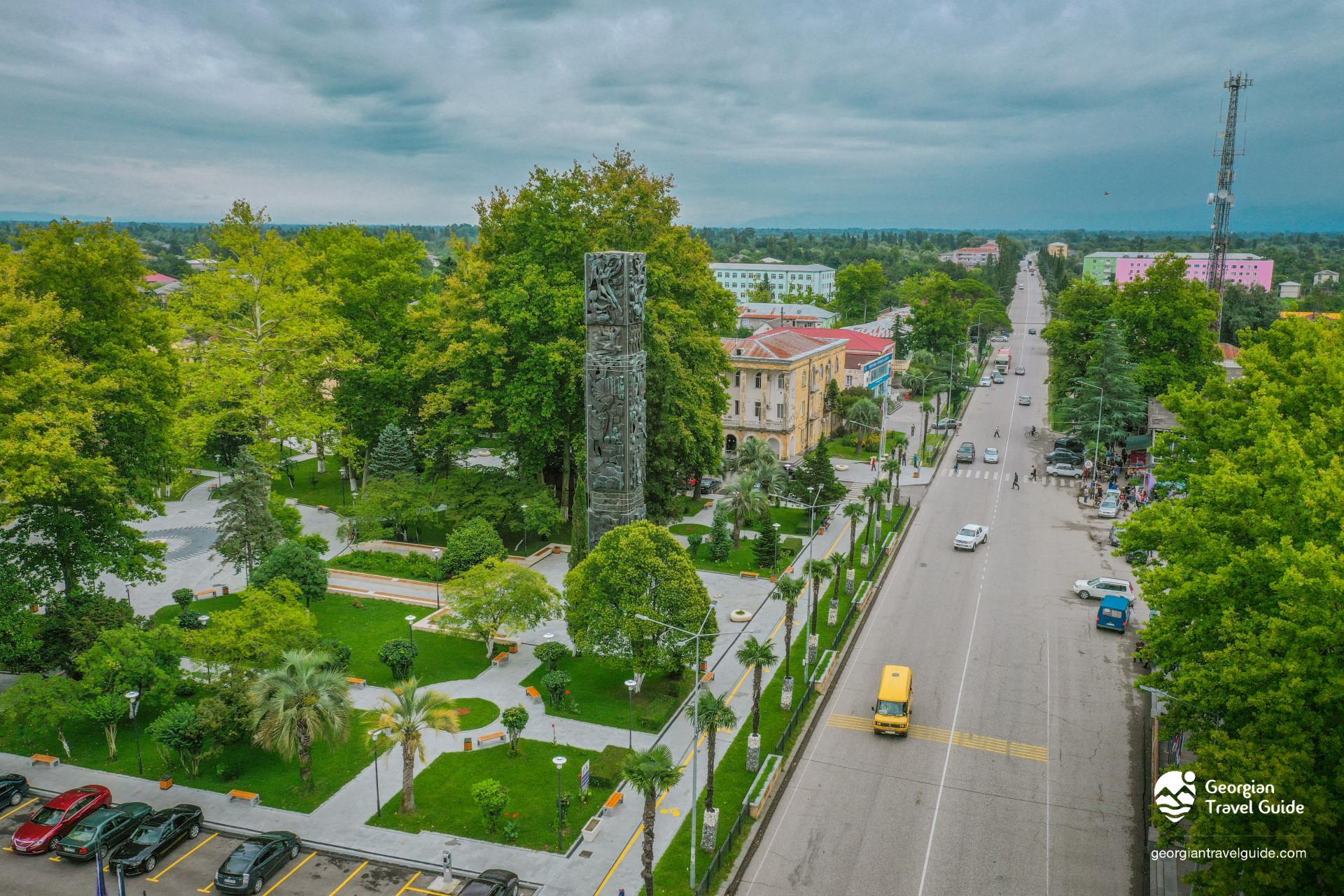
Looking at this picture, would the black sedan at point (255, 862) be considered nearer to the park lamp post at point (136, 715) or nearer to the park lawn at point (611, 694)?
the park lamp post at point (136, 715)

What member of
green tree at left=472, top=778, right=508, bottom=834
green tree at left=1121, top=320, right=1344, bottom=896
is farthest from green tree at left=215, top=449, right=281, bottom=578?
green tree at left=1121, top=320, right=1344, bottom=896

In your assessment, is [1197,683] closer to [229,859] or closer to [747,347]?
[229,859]

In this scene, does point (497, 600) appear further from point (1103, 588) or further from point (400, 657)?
→ point (1103, 588)

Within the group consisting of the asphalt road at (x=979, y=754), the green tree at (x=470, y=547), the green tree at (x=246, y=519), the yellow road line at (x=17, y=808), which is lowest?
the yellow road line at (x=17, y=808)

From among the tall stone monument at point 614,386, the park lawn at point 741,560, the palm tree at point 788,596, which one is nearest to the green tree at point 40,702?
the tall stone monument at point 614,386

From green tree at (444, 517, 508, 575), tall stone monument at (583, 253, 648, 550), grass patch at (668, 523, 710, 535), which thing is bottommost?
grass patch at (668, 523, 710, 535)

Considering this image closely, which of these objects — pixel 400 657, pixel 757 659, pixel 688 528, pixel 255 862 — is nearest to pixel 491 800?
pixel 255 862

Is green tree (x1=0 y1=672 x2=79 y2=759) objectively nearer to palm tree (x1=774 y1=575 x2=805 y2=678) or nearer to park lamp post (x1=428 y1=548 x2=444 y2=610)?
park lamp post (x1=428 y1=548 x2=444 y2=610)
